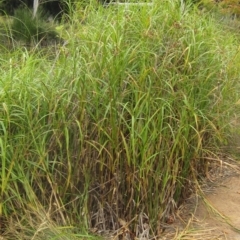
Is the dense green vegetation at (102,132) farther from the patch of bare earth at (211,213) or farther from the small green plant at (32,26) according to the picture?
the small green plant at (32,26)

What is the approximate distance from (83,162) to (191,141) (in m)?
0.81

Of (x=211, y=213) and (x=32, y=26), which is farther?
(x=32, y=26)

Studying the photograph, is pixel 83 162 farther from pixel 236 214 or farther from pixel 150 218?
pixel 236 214

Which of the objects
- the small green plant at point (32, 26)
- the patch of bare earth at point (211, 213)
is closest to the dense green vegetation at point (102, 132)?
the patch of bare earth at point (211, 213)

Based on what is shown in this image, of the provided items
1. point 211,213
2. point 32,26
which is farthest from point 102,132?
point 32,26

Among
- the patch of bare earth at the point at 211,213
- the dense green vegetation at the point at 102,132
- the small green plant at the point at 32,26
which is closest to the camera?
the dense green vegetation at the point at 102,132

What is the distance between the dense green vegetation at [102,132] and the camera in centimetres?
356

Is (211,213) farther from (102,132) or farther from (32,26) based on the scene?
(32,26)

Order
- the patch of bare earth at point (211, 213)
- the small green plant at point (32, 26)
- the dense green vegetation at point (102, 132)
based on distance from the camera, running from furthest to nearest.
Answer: the small green plant at point (32, 26)
the patch of bare earth at point (211, 213)
the dense green vegetation at point (102, 132)

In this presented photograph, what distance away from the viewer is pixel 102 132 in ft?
12.2

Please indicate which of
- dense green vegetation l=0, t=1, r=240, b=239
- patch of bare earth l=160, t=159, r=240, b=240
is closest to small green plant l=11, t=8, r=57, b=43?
dense green vegetation l=0, t=1, r=240, b=239

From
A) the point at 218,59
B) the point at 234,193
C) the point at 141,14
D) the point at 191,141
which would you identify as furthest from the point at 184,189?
the point at 141,14

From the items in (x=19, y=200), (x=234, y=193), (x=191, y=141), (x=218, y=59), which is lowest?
(x=234, y=193)

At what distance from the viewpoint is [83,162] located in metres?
3.74
